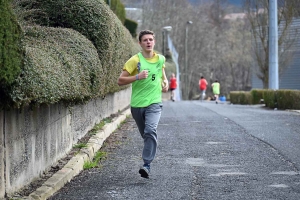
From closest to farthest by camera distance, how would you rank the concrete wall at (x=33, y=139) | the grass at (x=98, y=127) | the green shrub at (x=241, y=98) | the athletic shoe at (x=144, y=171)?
1. the concrete wall at (x=33, y=139)
2. the athletic shoe at (x=144, y=171)
3. the grass at (x=98, y=127)
4. the green shrub at (x=241, y=98)

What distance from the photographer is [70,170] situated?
28.7ft

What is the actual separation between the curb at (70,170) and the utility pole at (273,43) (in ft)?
52.8

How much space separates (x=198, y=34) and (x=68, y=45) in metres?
A: 70.1

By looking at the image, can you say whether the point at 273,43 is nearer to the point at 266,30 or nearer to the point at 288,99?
the point at 288,99

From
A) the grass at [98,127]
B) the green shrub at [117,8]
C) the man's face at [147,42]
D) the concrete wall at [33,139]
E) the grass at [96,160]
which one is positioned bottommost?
the grass at [96,160]

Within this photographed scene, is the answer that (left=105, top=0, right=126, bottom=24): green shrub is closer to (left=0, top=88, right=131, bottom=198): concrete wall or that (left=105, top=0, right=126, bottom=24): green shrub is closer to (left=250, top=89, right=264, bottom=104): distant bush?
(left=250, top=89, right=264, bottom=104): distant bush

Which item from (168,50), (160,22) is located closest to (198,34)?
(160,22)

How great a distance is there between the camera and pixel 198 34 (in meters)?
80.5

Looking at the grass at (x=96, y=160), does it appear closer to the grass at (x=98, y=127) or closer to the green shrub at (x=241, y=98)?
the grass at (x=98, y=127)

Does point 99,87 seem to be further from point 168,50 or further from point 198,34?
point 198,34

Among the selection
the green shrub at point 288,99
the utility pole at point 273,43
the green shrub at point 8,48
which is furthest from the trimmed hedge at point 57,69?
the utility pole at point 273,43

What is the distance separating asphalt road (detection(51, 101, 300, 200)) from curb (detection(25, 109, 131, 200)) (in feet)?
0.37

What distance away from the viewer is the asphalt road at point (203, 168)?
7621 mm

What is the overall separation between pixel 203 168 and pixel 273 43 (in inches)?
791
